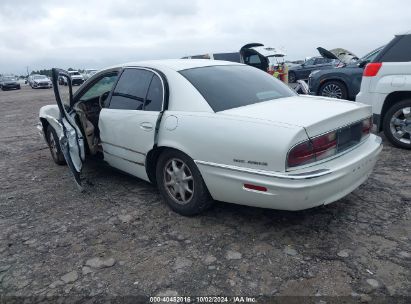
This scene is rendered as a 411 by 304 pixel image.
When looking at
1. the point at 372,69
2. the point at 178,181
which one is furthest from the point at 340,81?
the point at 178,181

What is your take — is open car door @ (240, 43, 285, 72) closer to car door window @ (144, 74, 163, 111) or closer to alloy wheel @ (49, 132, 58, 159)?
alloy wheel @ (49, 132, 58, 159)

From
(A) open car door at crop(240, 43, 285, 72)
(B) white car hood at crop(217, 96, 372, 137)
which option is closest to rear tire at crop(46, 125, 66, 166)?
(B) white car hood at crop(217, 96, 372, 137)

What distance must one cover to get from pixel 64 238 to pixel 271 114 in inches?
86.3

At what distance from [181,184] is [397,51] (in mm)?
4022

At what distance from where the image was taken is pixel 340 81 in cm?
888

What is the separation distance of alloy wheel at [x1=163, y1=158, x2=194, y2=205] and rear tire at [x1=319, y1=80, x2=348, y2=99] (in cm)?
662

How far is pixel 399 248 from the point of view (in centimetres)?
286

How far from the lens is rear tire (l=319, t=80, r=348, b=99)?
884cm

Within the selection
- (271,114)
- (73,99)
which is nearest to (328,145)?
(271,114)

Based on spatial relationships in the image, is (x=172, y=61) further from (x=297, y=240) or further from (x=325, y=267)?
(x=325, y=267)

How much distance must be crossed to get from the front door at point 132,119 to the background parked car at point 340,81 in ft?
19.7

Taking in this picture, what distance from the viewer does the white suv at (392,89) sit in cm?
525

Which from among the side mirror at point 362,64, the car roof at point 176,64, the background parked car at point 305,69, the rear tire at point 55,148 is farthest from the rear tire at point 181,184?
the background parked car at point 305,69

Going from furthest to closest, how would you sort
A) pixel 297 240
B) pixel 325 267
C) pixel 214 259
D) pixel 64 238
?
pixel 64 238, pixel 297 240, pixel 214 259, pixel 325 267
